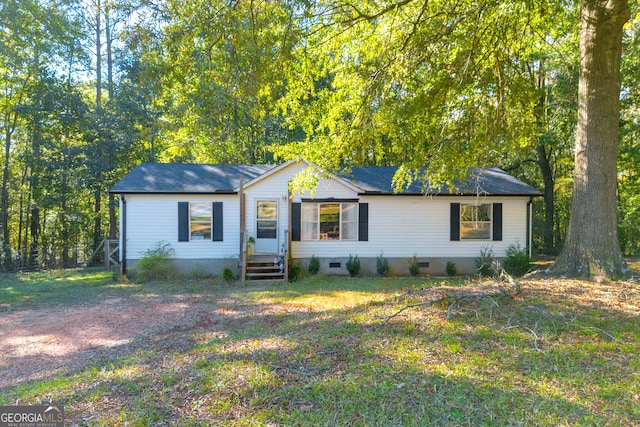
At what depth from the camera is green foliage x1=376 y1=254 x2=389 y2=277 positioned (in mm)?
12414

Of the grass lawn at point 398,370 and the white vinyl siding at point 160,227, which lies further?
the white vinyl siding at point 160,227

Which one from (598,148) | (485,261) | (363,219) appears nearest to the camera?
(598,148)

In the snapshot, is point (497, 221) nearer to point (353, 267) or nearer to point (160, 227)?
point (353, 267)

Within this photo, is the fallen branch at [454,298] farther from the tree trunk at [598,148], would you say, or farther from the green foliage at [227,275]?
the green foliage at [227,275]

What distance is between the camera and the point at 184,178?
12836mm

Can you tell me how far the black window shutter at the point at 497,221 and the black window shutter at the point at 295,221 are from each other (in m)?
6.80

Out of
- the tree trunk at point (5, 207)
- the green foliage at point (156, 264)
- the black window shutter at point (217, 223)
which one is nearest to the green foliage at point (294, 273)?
the black window shutter at point (217, 223)

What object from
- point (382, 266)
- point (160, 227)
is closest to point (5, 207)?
point (160, 227)

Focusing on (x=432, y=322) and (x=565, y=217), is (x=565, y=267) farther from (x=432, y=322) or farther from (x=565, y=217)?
(x=565, y=217)

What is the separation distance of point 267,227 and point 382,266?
4.18 metres

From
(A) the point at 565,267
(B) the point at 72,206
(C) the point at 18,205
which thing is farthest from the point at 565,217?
Answer: (C) the point at 18,205

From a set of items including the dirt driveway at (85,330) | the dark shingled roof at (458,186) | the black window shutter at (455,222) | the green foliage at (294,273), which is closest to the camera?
the dirt driveway at (85,330)

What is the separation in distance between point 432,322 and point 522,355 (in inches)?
40.3

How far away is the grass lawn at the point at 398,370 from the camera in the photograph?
8.73ft
